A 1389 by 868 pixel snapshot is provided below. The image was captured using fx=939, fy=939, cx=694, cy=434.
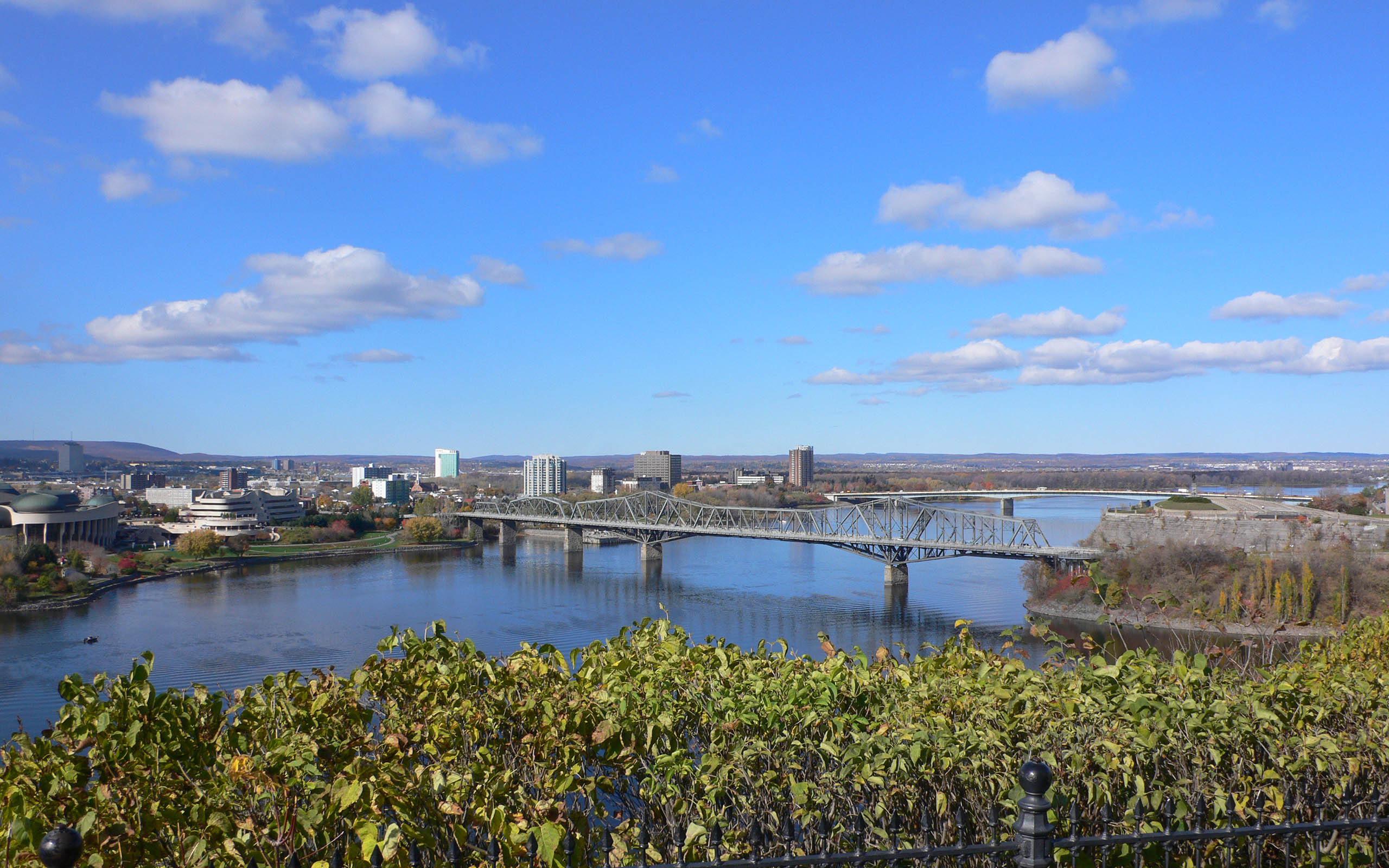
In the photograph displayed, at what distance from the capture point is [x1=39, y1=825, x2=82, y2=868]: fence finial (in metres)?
1.35

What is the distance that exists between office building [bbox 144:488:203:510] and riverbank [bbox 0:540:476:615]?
28.5m

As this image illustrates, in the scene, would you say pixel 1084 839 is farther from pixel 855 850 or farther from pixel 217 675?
pixel 217 675

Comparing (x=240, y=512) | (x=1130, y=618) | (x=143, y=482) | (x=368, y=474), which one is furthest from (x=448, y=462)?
(x=1130, y=618)

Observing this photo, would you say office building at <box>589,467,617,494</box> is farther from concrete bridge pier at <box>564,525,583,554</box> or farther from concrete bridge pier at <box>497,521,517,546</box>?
concrete bridge pier at <box>564,525,583,554</box>

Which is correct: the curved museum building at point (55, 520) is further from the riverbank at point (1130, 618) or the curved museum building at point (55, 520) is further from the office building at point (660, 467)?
the office building at point (660, 467)

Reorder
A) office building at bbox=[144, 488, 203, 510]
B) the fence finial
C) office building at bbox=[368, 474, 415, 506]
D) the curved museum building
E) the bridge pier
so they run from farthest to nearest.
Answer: office building at bbox=[368, 474, 415, 506] → office building at bbox=[144, 488, 203, 510] → the curved museum building → the bridge pier → the fence finial

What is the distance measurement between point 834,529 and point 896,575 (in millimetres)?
13142

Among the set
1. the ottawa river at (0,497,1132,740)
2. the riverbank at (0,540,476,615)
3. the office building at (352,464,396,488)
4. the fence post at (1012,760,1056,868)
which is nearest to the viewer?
the fence post at (1012,760,1056,868)

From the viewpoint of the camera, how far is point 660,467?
101562 millimetres

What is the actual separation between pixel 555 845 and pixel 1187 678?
193cm

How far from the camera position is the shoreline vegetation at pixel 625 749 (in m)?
1.89

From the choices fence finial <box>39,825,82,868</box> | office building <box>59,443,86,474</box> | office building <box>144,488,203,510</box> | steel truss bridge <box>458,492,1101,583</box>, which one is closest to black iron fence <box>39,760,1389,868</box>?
fence finial <box>39,825,82,868</box>

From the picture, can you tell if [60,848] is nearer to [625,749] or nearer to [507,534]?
[625,749]

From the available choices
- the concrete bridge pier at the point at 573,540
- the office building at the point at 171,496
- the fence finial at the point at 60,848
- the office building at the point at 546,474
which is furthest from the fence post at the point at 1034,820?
the office building at the point at 546,474
